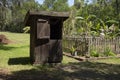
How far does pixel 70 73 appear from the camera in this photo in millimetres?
11867

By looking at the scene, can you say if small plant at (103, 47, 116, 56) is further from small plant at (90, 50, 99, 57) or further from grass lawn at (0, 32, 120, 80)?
grass lawn at (0, 32, 120, 80)

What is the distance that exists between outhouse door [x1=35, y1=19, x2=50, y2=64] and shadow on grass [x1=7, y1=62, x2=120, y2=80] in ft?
2.41

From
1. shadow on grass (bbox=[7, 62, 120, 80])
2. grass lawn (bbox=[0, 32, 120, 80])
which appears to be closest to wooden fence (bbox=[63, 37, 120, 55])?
grass lawn (bbox=[0, 32, 120, 80])

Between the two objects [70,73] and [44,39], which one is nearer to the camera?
[70,73]

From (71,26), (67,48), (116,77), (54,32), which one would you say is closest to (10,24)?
(71,26)

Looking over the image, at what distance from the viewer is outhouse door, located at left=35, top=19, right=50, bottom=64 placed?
1353 cm

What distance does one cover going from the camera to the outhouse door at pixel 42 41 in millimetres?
13531

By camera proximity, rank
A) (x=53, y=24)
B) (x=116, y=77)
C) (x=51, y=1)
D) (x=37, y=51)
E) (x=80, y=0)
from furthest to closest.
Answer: (x=51, y=1) → (x=80, y=0) → (x=53, y=24) → (x=37, y=51) → (x=116, y=77)

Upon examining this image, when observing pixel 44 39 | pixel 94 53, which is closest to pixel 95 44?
pixel 94 53

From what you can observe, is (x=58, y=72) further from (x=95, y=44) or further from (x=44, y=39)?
(x=95, y=44)

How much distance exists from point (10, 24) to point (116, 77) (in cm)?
5999

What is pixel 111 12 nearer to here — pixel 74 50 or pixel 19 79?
pixel 74 50

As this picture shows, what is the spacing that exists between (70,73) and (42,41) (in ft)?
8.78

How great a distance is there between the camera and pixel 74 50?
18.6 m
